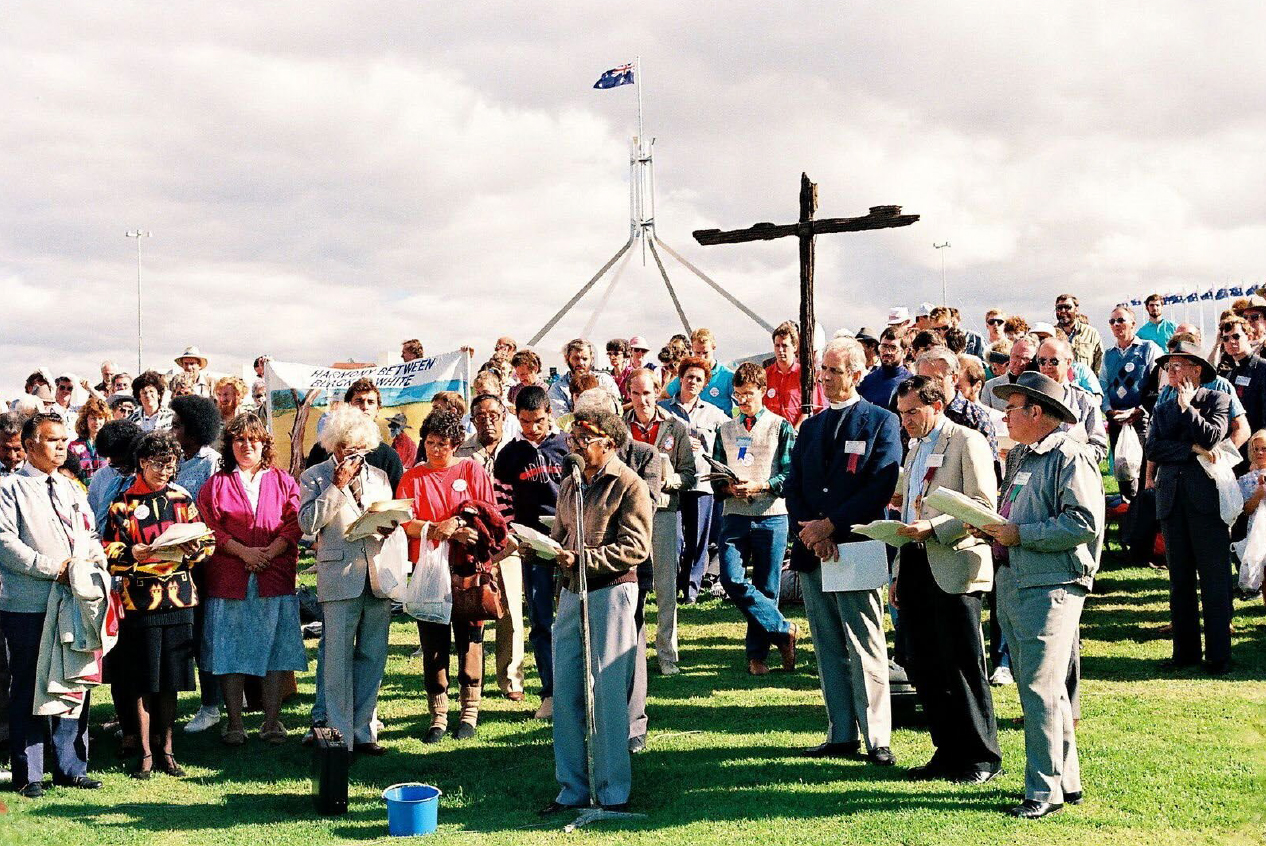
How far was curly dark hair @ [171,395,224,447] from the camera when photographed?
8.41 m

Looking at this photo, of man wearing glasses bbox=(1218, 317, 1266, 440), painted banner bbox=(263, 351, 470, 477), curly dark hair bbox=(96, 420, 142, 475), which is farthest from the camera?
painted banner bbox=(263, 351, 470, 477)

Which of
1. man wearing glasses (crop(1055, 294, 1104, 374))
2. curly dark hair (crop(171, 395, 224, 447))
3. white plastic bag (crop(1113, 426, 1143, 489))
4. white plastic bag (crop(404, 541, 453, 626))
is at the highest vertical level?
man wearing glasses (crop(1055, 294, 1104, 374))

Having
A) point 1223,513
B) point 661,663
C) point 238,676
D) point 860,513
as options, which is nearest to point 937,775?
point 860,513

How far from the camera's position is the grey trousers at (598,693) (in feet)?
19.6

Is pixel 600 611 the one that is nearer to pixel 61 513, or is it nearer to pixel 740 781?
pixel 740 781

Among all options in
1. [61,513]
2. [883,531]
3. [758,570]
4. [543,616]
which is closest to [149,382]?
[61,513]

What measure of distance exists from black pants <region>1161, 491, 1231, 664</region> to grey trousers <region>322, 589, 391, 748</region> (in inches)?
218

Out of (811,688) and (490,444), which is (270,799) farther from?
(811,688)

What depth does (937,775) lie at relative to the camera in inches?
240

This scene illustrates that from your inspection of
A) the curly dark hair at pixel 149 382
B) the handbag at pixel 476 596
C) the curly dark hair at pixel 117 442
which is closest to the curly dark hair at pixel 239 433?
the curly dark hair at pixel 117 442

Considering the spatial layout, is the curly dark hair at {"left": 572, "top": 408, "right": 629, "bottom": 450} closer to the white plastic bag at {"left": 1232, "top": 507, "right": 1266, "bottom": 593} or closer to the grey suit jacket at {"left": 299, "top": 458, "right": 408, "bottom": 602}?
the grey suit jacket at {"left": 299, "top": 458, "right": 408, "bottom": 602}

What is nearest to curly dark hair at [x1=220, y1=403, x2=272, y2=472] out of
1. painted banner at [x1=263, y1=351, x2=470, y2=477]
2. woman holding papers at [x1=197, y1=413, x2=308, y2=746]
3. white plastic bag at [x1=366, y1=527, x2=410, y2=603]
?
woman holding papers at [x1=197, y1=413, x2=308, y2=746]

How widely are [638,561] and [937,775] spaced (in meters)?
1.93

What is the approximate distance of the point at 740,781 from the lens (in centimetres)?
630
